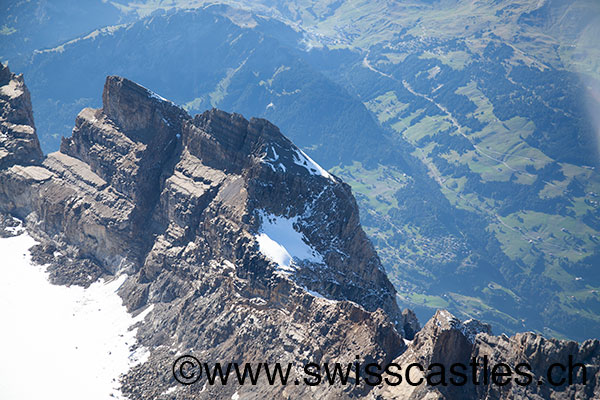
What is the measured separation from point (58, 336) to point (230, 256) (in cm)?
4640

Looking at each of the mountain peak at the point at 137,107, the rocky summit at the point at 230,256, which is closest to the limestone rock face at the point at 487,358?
the rocky summit at the point at 230,256

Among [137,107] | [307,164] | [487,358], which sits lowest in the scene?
[487,358]

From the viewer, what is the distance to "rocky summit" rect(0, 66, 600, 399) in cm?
11669

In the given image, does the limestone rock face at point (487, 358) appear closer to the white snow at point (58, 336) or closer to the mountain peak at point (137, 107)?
the white snow at point (58, 336)

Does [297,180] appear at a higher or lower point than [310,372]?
higher

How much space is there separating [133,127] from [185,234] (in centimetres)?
4006

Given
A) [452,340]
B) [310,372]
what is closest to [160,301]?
[310,372]

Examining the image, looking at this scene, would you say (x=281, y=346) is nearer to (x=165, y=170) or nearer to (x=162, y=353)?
(x=162, y=353)

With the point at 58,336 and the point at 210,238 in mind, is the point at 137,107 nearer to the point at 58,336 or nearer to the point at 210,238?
the point at 210,238

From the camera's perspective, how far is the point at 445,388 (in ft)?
354

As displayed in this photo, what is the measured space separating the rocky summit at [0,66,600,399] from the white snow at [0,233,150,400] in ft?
13.2

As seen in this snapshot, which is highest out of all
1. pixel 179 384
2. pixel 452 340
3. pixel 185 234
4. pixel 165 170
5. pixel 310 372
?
pixel 165 170

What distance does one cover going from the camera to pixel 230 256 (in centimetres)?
15600

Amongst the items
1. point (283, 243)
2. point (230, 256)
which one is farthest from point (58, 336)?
point (283, 243)
